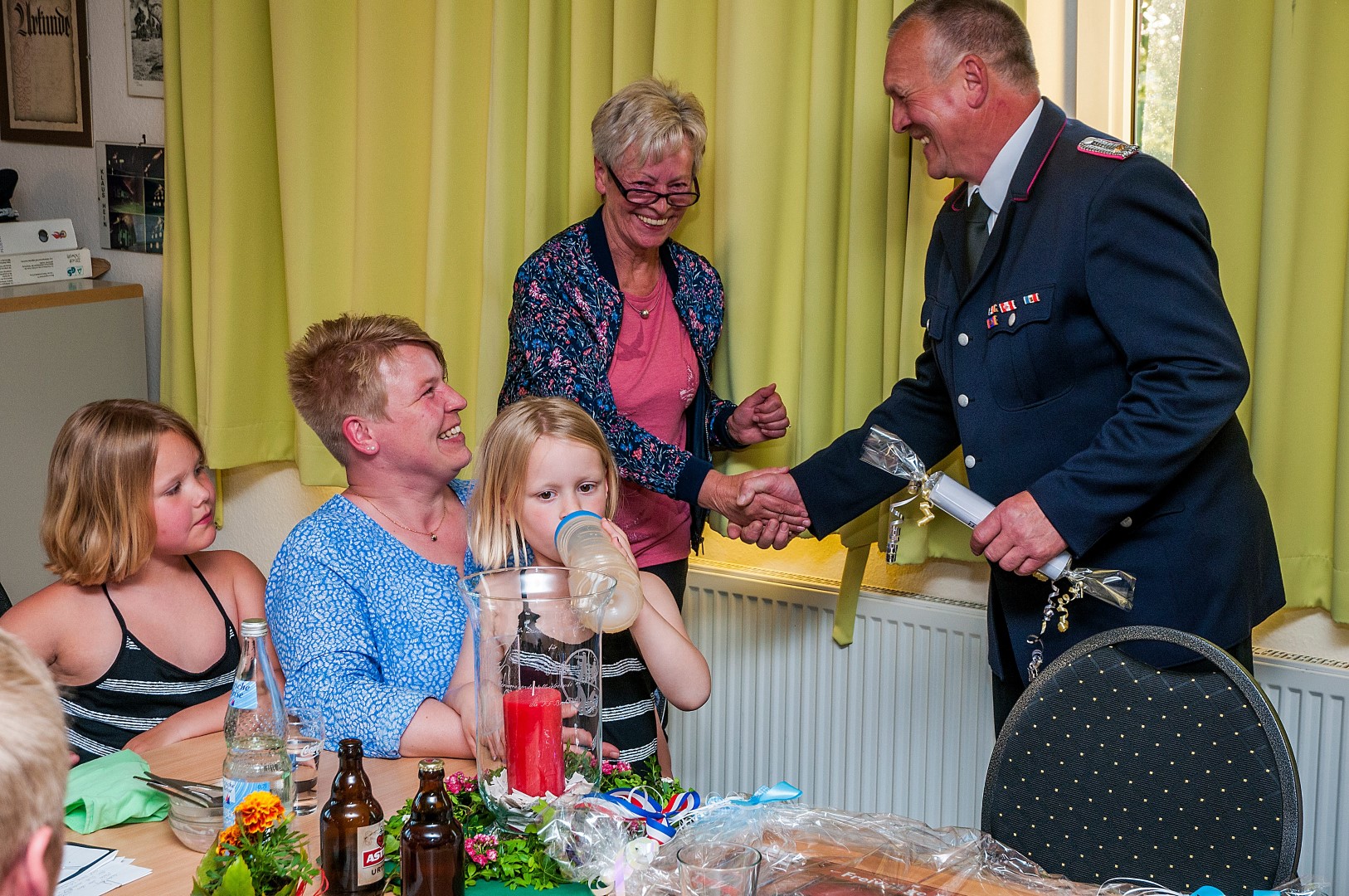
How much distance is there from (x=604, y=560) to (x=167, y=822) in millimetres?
579

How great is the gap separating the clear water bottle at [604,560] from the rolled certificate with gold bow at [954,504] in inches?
23.4

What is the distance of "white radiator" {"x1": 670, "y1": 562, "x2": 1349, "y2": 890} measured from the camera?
94.0 inches

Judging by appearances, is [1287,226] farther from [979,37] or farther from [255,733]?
[255,733]

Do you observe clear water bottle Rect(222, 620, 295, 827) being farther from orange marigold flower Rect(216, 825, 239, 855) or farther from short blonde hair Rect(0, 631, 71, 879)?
short blonde hair Rect(0, 631, 71, 879)

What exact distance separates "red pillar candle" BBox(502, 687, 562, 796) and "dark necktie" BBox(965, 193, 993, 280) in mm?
1119

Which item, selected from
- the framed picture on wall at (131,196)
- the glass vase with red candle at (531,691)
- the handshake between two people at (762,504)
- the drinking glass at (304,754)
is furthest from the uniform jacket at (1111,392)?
the framed picture on wall at (131,196)

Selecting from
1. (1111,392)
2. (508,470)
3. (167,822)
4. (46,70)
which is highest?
(46,70)

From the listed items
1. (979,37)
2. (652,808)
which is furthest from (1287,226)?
(652,808)

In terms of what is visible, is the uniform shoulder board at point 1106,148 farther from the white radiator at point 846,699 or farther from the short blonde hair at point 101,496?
the short blonde hair at point 101,496

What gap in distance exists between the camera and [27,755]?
717 mm

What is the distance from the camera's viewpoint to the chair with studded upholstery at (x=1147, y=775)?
1392 mm

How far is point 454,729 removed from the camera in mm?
1575

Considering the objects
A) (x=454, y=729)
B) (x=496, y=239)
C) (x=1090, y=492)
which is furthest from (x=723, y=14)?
(x=454, y=729)

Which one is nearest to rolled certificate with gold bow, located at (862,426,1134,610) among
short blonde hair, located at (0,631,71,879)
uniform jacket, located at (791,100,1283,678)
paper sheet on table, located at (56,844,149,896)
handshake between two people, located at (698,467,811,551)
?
uniform jacket, located at (791,100,1283,678)
